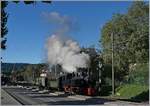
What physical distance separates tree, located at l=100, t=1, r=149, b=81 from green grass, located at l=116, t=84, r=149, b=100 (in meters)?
10.1

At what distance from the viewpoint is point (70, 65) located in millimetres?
59844

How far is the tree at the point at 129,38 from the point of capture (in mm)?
72688

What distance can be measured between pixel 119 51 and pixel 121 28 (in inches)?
160

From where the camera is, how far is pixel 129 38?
2923 inches

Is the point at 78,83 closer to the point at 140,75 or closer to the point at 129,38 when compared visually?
the point at 140,75

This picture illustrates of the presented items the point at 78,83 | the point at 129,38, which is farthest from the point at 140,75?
the point at 78,83

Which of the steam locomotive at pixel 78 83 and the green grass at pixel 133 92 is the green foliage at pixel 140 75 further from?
the steam locomotive at pixel 78 83

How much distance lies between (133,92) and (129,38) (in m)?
17.3

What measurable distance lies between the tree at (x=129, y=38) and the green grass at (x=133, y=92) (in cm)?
1010

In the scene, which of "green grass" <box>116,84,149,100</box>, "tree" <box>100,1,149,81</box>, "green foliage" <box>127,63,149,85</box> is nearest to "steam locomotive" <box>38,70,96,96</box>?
"green grass" <box>116,84,149,100</box>

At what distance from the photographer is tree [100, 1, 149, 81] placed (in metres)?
72.7

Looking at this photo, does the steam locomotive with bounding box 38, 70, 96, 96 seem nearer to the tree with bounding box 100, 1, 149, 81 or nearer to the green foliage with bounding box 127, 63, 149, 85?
the green foliage with bounding box 127, 63, 149, 85

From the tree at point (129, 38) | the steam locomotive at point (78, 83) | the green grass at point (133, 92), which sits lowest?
the green grass at point (133, 92)

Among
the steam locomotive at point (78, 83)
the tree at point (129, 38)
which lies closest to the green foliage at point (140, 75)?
the tree at point (129, 38)
